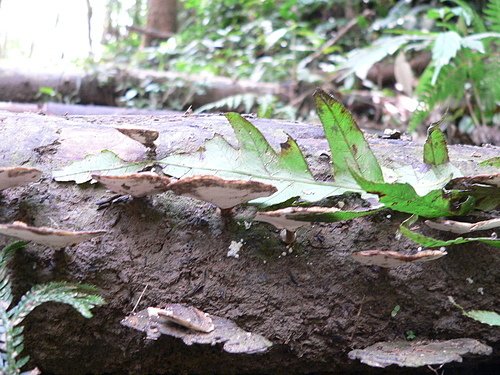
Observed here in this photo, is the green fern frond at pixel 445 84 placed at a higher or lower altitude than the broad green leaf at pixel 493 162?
lower

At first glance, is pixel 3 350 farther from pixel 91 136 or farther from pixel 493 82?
pixel 493 82

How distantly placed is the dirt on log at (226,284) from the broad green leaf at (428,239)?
84mm

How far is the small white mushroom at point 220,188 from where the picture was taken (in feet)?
3.95

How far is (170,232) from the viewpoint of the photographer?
1510 millimetres

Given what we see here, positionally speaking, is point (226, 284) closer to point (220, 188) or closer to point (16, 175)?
point (220, 188)

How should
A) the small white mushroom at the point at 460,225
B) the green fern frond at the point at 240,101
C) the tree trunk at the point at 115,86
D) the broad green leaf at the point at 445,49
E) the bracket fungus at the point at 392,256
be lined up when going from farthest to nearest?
1. the tree trunk at the point at 115,86
2. the green fern frond at the point at 240,101
3. the broad green leaf at the point at 445,49
4. the small white mushroom at the point at 460,225
5. the bracket fungus at the point at 392,256

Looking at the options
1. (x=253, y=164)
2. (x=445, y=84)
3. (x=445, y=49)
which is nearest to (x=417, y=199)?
(x=253, y=164)

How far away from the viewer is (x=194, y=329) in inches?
49.0

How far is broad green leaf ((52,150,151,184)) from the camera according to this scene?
1510mm

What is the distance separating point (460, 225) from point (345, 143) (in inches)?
16.6

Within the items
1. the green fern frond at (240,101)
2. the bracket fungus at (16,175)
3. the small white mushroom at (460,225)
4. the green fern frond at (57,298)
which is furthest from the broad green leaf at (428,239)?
the green fern frond at (240,101)

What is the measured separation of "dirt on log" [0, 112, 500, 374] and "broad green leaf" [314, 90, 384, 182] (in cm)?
17

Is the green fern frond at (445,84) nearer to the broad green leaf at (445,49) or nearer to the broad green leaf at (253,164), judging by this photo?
the broad green leaf at (445,49)

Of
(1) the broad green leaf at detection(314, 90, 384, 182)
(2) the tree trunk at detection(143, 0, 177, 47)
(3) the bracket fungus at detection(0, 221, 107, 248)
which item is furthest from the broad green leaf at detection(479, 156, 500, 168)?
(2) the tree trunk at detection(143, 0, 177, 47)
